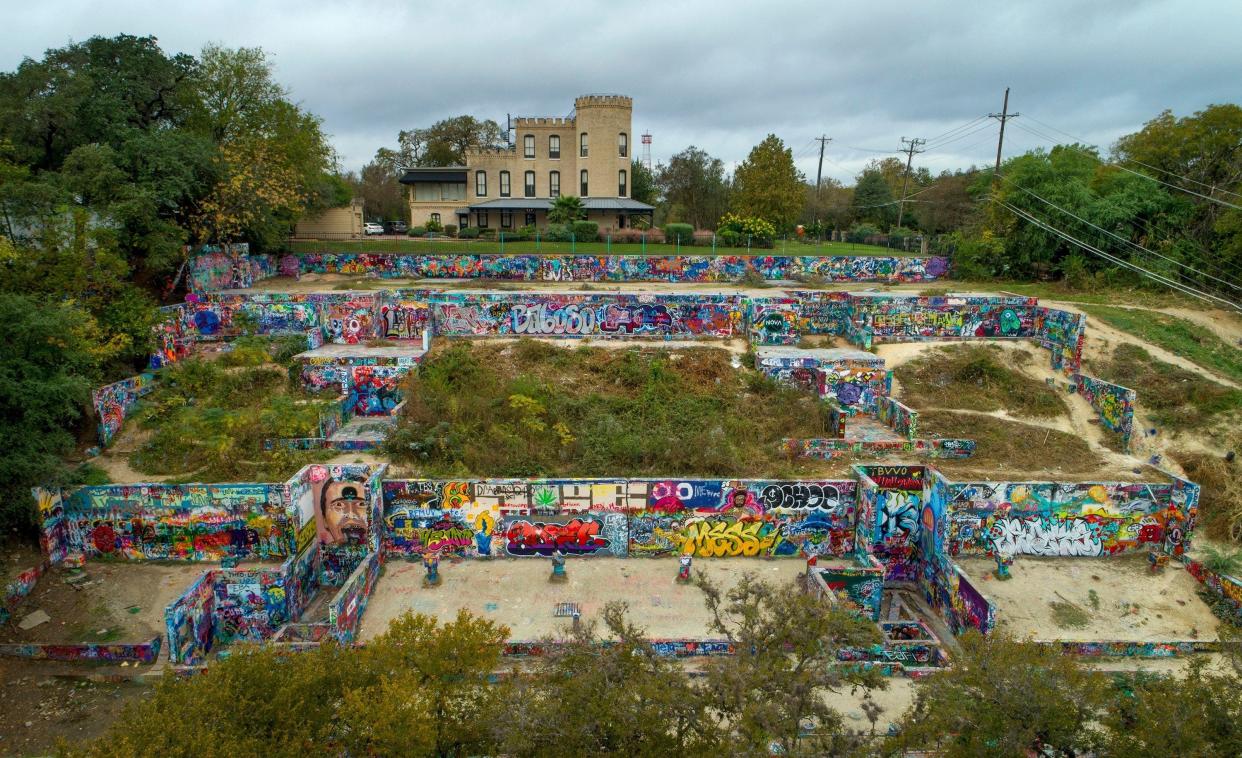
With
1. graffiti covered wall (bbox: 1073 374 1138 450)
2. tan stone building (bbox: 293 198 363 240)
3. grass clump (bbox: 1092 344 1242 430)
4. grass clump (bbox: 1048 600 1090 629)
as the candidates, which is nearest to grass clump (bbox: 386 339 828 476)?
grass clump (bbox: 1048 600 1090 629)

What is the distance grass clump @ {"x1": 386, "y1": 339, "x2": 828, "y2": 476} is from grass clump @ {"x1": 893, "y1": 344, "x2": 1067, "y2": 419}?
15.7 ft

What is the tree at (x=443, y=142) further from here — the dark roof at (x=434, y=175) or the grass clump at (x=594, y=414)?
the grass clump at (x=594, y=414)

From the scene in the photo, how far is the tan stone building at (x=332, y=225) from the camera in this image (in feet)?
154

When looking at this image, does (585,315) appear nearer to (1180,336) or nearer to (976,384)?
(976,384)

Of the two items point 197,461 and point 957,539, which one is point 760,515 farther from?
point 197,461

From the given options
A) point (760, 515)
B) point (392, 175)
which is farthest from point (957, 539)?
point (392, 175)

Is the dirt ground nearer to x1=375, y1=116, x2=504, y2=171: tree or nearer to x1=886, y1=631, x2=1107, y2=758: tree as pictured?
x1=886, y1=631, x2=1107, y2=758: tree

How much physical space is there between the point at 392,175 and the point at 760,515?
67.1 m

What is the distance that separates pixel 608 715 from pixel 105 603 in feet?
43.3

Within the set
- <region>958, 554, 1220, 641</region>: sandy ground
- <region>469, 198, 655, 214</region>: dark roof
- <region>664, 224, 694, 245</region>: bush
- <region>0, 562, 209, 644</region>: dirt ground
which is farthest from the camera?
<region>469, 198, 655, 214</region>: dark roof

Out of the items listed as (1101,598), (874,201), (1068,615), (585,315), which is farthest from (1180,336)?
(874,201)

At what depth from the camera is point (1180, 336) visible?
1119 inches

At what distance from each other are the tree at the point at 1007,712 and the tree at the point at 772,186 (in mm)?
42831

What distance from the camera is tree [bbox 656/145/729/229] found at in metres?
65.2
